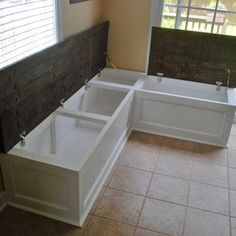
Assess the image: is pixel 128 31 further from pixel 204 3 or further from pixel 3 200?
pixel 3 200

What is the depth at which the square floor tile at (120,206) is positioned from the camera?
2307 mm

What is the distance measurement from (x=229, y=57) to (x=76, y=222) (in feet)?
7.95

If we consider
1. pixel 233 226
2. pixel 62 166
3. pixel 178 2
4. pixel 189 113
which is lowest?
pixel 233 226

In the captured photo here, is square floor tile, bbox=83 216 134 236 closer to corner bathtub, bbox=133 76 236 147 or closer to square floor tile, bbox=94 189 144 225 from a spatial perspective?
square floor tile, bbox=94 189 144 225

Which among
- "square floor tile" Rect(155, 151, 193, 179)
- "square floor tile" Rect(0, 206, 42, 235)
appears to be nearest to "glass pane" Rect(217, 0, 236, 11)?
"square floor tile" Rect(155, 151, 193, 179)

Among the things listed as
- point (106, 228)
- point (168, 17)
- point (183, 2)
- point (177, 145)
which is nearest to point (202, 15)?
point (183, 2)

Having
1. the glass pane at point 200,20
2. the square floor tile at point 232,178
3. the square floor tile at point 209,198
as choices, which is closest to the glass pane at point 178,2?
the glass pane at point 200,20

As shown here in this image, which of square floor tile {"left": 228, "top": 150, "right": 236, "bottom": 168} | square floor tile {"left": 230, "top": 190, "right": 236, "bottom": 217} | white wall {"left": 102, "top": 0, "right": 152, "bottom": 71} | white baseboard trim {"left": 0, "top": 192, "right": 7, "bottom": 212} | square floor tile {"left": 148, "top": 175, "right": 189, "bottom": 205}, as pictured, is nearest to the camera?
white baseboard trim {"left": 0, "top": 192, "right": 7, "bottom": 212}

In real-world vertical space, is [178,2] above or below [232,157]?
above

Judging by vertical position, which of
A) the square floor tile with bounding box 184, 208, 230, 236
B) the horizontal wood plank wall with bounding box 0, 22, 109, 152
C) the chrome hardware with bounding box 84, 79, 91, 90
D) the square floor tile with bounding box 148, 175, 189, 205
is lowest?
the square floor tile with bounding box 184, 208, 230, 236

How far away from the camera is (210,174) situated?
2834 millimetres

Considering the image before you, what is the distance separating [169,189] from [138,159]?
49cm

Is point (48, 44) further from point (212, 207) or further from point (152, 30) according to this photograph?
point (212, 207)

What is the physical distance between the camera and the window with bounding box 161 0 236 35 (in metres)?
3.33
